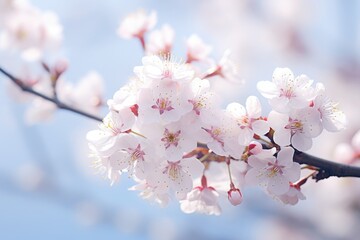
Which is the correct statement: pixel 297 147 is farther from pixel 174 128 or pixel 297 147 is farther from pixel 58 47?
pixel 58 47

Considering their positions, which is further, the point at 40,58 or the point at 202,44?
the point at 40,58

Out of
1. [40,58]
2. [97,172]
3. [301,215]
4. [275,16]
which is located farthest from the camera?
[275,16]

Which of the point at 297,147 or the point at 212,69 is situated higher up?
the point at 212,69

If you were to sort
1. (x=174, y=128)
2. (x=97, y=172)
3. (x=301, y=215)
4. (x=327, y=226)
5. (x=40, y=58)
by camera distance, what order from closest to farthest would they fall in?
(x=174, y=128)
(x=97, y=172)
(x=40, y=58)
(x=327, y=226)
(x=301, y=215)

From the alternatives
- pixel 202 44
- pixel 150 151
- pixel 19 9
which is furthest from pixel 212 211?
pixel 19 9

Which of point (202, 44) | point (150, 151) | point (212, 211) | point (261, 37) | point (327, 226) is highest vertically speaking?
point (261, 37)

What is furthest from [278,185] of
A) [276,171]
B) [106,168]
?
[106,168]
